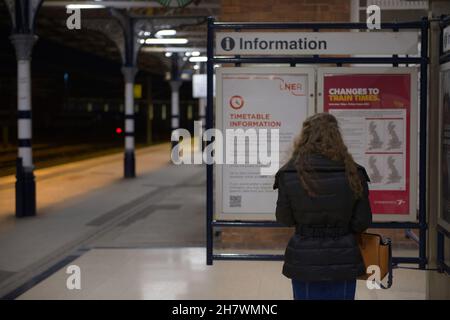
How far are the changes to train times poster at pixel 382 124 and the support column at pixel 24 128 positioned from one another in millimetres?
7373

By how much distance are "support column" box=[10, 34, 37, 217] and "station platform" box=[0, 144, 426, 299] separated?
0.37 meters

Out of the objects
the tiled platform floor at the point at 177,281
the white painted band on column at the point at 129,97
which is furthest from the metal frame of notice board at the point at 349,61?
the white painted band on column at the point at 129,97

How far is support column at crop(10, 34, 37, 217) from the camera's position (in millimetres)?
11781

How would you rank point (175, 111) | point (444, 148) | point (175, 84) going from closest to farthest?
point (444, 148), point (175, 111), point (175, 84)

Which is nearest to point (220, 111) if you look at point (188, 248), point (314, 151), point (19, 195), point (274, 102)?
point (274, 102)

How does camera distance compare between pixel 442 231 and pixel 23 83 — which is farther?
pixel 23 83

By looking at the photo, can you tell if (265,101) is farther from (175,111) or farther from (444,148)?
(175,111)

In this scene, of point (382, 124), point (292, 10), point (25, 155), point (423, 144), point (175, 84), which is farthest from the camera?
point (175, 84)

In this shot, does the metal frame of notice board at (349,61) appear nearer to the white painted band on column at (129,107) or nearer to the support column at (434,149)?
the support column at (434,149)

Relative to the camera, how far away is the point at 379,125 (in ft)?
19.0

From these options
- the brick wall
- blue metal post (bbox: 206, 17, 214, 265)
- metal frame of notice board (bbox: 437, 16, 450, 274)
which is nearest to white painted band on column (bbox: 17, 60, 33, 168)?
the brick wall

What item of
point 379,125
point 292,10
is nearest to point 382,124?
point 379,125

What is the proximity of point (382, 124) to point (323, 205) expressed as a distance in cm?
190

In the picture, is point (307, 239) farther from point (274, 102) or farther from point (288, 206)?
point (274, 102)
